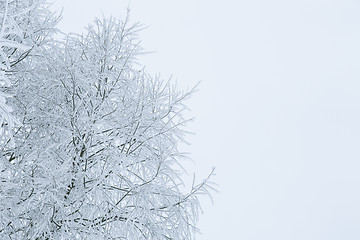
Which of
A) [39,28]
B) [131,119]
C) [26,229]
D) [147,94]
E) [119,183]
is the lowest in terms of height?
[26,229]

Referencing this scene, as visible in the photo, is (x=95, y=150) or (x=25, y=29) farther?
(x=25, y=29)

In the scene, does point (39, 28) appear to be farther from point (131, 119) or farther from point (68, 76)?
point (131, 119)

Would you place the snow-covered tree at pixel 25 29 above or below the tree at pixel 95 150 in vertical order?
above

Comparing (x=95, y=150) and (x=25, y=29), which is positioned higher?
(x=25, y=29)

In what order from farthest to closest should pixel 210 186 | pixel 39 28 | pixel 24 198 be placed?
pixel 39 28 < pixel 210 186 < pixel 24 198

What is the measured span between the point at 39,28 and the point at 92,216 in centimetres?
268

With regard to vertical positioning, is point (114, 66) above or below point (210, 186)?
above

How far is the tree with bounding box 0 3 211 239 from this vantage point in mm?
5059

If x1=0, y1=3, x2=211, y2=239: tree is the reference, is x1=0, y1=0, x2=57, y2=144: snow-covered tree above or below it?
above

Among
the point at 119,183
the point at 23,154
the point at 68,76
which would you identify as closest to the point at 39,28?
the point at 68,76

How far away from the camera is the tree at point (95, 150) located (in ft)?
16.6

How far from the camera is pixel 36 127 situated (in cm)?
588

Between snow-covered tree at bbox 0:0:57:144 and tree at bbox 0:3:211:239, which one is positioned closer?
tree at bbox 0:3:211:239

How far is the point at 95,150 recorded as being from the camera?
555 centimetres
